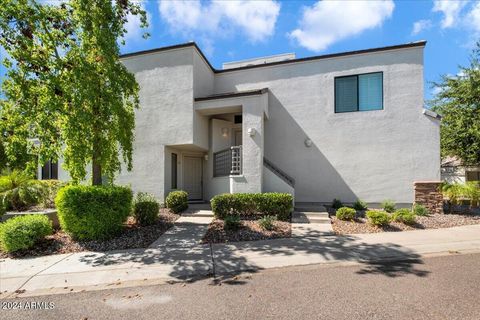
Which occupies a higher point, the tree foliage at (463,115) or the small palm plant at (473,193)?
the tree foliage at (463,115)

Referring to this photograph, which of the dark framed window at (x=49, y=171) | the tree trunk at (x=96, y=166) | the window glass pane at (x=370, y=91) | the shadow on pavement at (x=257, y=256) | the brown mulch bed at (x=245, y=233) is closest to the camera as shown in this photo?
the shadow on pavement at (x=257, y=256)

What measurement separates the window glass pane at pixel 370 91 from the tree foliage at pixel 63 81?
31.1 ft

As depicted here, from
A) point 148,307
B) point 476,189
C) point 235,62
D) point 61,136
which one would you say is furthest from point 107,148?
point 476,189

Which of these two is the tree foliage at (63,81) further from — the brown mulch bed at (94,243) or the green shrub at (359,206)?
the green shrub at (359,206)

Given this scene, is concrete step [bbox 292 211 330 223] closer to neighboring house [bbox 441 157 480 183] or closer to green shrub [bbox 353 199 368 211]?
green shrub [bbox 353 199 368 211]

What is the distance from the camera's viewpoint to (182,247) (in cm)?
622

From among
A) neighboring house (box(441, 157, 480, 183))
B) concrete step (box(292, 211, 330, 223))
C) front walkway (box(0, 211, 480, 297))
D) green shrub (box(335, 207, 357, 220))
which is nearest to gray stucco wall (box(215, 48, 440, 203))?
concrete step (box(292, 211, 330, 223))

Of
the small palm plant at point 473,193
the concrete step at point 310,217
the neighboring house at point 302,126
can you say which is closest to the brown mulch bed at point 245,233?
the concrete step at point 310,217

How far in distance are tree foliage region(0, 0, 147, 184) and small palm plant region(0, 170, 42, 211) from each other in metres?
2.77

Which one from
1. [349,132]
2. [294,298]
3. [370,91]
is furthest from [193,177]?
[294,298]

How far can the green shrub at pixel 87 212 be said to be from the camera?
6633mm

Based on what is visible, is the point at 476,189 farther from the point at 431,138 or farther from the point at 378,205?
the point at 378,205

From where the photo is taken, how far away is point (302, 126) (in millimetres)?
11594

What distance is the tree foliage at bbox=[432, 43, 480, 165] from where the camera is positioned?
14469mm
